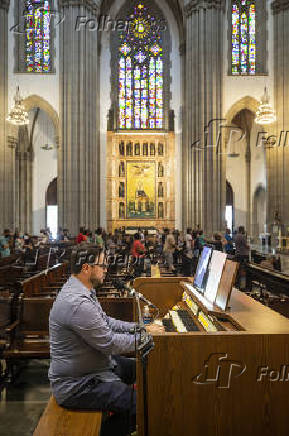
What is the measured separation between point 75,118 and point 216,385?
66.4 feet

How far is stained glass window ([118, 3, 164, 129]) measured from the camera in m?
27.5

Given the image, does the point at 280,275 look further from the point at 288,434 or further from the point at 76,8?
the point at 76,8

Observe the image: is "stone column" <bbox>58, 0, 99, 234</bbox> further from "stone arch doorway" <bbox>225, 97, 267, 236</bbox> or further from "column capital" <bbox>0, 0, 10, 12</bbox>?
"stone arch doorway" <bbox>225, 97, 267, 236</bbox>

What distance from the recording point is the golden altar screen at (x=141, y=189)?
27.3 m

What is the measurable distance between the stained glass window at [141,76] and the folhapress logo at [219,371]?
25555 millimetres

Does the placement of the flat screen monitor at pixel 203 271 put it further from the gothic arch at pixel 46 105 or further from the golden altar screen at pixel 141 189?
the golden altar screen at pixel 141 189

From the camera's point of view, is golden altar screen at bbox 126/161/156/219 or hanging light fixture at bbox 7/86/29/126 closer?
hanging light fixture at bbox 7/86/29/126

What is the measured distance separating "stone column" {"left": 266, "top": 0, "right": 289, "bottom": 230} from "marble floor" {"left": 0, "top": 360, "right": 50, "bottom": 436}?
704 inches

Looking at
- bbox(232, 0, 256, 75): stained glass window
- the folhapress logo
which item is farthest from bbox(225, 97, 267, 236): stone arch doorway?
the folhapress logo

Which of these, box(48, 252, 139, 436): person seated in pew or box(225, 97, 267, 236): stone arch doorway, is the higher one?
box(225, 97, 267, 236): stone arch doorway

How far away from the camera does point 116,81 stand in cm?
2755

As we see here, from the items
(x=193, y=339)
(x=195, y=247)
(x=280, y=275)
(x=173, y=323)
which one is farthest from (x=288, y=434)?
(x=195, y=247)

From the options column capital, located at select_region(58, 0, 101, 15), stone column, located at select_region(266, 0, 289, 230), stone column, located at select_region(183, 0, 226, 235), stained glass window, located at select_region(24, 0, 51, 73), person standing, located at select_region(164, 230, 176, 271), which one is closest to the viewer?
person standing, located at select_region(164, 230, 176, 271)

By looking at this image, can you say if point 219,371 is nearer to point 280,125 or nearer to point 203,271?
point 203,271
